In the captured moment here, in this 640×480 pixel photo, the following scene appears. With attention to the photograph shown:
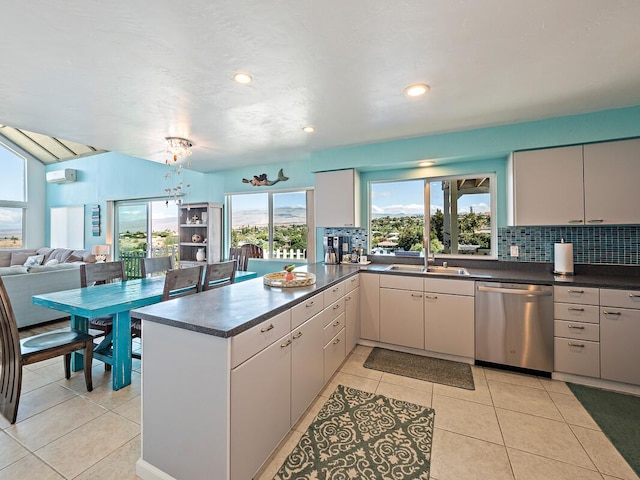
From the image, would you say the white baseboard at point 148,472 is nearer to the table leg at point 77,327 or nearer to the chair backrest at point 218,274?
the chair backrest at point 218,274

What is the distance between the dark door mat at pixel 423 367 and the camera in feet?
8.18

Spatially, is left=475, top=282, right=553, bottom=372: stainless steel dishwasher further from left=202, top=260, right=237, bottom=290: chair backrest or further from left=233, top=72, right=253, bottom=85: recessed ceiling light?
left=233, top=72, right=253, bottom=85: recessed ceiling light

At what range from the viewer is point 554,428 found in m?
1.86

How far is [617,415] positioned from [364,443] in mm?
1890

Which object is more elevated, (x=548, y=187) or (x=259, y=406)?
(x=548, y=187)

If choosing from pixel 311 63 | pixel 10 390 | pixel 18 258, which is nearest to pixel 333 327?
pixel 311 63

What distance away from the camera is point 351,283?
2924mm

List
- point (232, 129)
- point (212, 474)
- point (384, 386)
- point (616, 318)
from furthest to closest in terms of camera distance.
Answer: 1. point (232, 129)
2. point (384, 386)
3. point (616, 318)
4. point (212, 474)

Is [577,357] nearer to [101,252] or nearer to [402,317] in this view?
[402,317]

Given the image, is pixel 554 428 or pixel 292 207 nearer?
pixel 554 428

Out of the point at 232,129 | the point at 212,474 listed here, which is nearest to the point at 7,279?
the point at 232,129

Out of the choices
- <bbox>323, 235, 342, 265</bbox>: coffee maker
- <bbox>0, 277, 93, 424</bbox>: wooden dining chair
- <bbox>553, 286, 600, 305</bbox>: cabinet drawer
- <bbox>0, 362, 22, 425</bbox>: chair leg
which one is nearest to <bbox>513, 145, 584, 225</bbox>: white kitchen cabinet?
<bbox>553, 286, 600, 305</bbox>: cabinet drawer

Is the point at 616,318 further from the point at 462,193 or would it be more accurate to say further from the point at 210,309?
the point at 210,309

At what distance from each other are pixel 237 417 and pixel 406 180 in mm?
3281
